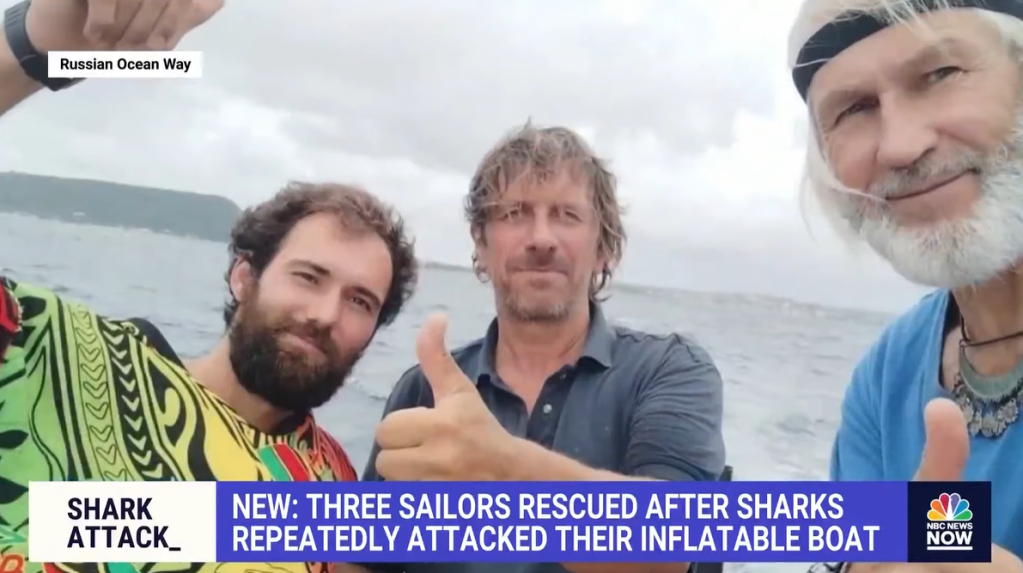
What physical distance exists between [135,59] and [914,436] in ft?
2.65

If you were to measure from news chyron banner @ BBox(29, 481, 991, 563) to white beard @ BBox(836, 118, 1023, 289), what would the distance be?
8.0 inches

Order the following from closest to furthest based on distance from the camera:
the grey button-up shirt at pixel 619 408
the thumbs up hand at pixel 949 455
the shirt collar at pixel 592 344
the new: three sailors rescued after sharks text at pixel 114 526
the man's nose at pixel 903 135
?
the thumbs up hand at pixel 949 455, the man's nose at pixel 903 135, the new: three sailors rescued after sharks text at pixel 114 526, the grey button-up shirt at pixel 619 408, the shirt collar at pixel 592 344

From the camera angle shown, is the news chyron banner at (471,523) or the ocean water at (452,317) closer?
the news chyron banner at (471,523)

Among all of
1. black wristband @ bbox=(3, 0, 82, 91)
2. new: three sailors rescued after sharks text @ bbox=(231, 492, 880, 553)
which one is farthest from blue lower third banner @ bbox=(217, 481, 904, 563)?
black wristband @ bbox=(3, 0, 82, 91)

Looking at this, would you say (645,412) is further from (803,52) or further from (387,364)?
(387,364)

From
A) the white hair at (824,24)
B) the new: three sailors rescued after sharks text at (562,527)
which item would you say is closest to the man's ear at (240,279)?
the new: three sailors rescued after sharks text at (562,527)

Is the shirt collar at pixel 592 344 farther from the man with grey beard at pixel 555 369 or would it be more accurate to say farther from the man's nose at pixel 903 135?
the man's nose at pixel 903 135

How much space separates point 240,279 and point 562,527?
64 centimetres

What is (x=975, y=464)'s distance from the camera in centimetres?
61

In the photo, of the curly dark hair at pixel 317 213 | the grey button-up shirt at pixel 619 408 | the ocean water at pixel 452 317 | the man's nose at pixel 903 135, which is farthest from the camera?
the ocean water at pixel 452 317

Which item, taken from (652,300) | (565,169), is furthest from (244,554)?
(652,300)

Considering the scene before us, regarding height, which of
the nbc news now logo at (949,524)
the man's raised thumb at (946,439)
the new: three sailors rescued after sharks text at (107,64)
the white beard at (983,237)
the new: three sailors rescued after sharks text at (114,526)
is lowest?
the new: three sailors rescued after sharks text at (114,526)

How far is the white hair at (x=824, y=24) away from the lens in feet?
1.98

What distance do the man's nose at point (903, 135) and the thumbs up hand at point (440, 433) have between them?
41cm
